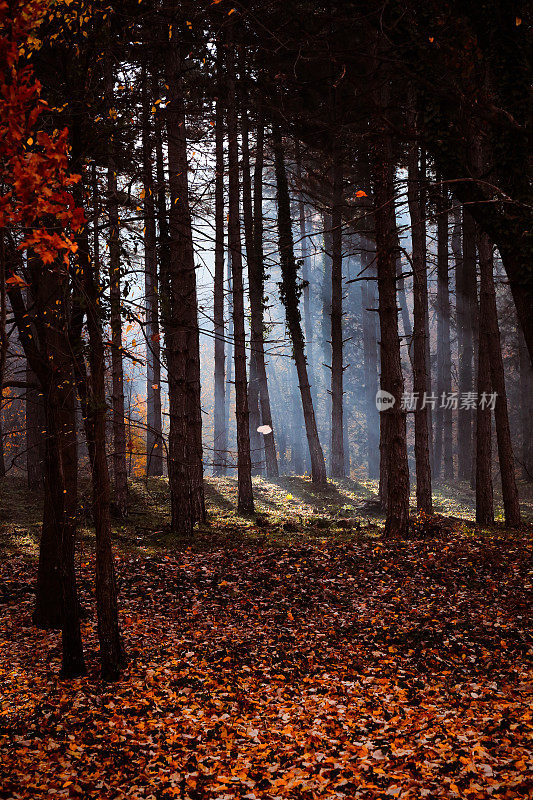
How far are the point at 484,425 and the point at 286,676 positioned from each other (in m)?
8.16

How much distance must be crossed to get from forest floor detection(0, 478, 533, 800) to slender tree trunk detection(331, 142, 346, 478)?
9.21 m

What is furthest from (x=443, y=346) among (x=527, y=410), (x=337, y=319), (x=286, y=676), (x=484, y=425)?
(x=286, y=676)

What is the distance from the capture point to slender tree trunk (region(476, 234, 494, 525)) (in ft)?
39.3

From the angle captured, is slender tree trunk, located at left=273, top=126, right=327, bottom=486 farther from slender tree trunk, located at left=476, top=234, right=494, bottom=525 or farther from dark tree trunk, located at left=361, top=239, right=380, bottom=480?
dark tree trunk, located at left=361, top=239, right=380, bottom=480

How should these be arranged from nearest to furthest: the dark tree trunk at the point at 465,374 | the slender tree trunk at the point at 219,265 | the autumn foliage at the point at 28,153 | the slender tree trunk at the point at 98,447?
1. the autumn foliage at the point at 28,153
2. the slender tree trunk at the point at 98,447
3. the slender tree trunk at the point at 219,265
4. the dark tree trunk at the point at 465,374

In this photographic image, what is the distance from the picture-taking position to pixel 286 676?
20.1 ft

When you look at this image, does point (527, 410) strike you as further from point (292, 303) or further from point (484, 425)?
point (484, 425)

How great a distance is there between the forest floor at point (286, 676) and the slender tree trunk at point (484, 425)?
2.16m

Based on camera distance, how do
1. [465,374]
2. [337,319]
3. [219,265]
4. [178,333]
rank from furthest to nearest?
[465,374], [219,265], [337,319], [178,333]

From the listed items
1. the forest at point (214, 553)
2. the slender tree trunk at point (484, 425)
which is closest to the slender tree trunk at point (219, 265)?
Answer: the forest at point (214, 553)

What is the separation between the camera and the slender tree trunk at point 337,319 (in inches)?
671

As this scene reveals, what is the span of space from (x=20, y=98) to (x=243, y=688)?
526 cm

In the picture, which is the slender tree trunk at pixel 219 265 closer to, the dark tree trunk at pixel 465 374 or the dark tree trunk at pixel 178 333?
the dark tree trunk at pixel 178 333

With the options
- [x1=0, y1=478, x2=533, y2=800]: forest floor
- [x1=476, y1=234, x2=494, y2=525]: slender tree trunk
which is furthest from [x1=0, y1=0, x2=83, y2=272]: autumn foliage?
[x1=476, y1=234, x2=494, y2=525]: slender tree trunk
